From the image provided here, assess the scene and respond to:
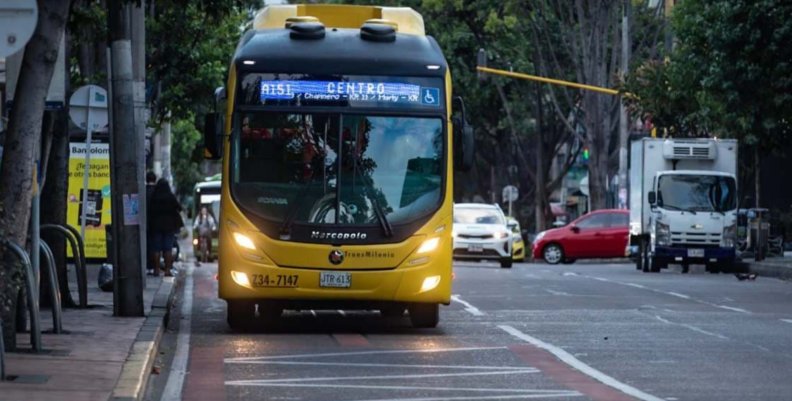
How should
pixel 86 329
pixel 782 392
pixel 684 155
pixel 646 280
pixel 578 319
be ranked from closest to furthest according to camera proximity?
pixel 782 392 → pixel 86 329 → pixel 578 319 → pixel 646 280 → pixel 684 155

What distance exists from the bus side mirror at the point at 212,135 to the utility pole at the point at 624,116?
105 ft

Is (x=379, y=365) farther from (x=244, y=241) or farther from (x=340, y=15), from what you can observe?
(x=340, y=15)

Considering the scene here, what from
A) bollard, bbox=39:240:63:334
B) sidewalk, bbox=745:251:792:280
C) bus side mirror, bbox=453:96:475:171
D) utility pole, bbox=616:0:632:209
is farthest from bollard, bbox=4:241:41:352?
utility pole, bbox=616:0:632:209

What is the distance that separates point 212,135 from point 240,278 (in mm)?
1516

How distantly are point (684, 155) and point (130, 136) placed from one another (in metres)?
22.5

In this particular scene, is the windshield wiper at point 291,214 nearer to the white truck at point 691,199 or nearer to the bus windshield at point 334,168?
the bus windshield at point 334,168

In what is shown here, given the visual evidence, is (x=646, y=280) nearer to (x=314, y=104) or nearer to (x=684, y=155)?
(x=684, y=155)

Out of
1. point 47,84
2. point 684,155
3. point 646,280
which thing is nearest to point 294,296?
point 47,84

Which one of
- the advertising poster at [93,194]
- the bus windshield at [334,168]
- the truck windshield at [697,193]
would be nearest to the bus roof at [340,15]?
the bus windshield at [334,168]

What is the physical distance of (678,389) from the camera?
13.4 metres

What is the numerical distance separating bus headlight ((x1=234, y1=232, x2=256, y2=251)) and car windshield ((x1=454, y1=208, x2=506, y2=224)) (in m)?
26.3

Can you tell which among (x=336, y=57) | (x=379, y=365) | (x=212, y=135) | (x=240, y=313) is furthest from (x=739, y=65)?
(x=379, y=365)

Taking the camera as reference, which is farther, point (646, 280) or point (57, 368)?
point (646, 280)

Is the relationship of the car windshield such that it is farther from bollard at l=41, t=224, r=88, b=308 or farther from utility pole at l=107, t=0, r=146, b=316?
utility pole at l=107, t=0, r=146, b=316
